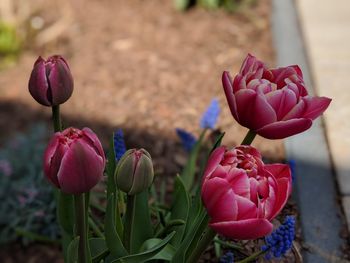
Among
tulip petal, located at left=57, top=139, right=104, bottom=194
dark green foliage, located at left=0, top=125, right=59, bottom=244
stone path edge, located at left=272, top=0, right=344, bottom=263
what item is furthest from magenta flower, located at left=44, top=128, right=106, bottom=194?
dark green foliage, located at left=0, top=125, right=59, bottom=244

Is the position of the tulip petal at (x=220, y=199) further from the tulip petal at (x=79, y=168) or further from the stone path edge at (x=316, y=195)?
the stone path edge at (x=316, y=195)

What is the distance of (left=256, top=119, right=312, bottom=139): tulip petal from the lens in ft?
4.36

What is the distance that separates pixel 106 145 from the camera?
288cm

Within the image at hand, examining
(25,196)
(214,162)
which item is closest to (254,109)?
(214,162)

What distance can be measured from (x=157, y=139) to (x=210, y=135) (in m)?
0.33

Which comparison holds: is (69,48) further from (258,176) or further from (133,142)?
(258,176)

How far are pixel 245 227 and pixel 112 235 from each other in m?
0.38

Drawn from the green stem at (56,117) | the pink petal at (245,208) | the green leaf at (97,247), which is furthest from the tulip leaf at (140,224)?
the pink petal at (245,208)

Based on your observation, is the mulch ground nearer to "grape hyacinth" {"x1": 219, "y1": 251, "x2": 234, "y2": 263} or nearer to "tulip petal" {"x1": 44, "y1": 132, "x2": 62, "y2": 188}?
"grape hyacinth" {"x1": 219, "y1": 251, "x2": 234, "y2": 263}

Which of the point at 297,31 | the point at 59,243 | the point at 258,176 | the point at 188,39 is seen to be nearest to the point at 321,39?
the point at 297,31

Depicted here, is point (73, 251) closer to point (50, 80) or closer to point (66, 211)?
point (66, 211)

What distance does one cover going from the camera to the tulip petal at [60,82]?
1.36 metres

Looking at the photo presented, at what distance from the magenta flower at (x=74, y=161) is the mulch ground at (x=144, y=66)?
1397mm

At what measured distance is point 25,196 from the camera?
261 cm
